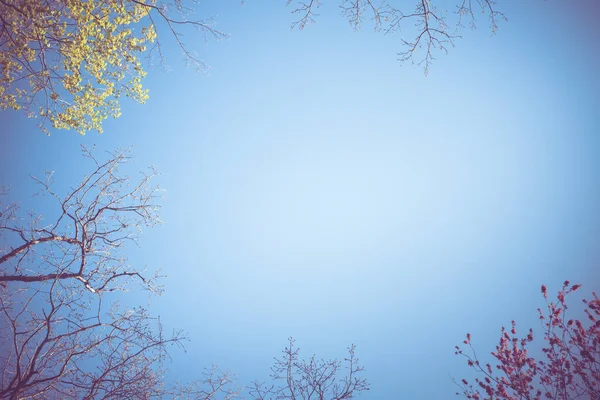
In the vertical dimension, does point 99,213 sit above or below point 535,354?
below

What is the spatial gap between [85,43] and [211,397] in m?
10.4

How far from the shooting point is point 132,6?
5297 millimetres

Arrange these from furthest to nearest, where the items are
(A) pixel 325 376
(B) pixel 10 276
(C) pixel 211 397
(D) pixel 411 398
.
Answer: (D) pixel 411 398 → (A) pixel 325 376 → (C) pixel 211 397 → (B) pixel 10 276

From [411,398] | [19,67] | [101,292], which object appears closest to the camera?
[19,67]

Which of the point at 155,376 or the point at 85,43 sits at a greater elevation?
the point at 85,43

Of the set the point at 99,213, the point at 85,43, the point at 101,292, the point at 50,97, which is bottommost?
the point at 101,292

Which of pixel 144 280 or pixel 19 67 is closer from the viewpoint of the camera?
pixel 19 67

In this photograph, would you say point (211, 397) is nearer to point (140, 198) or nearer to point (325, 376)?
point (325, 376)

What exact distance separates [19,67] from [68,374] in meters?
6.05

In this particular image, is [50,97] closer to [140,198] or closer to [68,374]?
[140,198]

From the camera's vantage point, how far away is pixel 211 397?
8945 millimetres

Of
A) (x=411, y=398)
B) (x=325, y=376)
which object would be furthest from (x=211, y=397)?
(x=411, y=398)

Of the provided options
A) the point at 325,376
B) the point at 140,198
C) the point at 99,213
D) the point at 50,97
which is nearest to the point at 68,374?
the point at 99,213

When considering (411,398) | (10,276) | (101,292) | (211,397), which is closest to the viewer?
(10,276)
